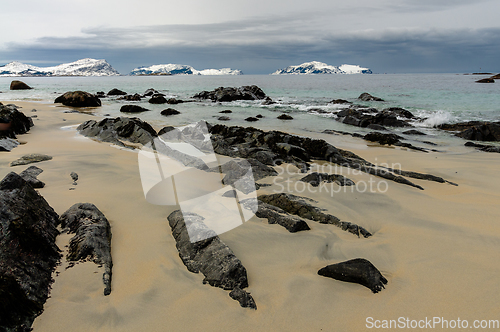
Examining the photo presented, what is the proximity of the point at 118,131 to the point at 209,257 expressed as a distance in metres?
7.76

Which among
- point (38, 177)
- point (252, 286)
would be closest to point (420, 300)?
point (252, 286)

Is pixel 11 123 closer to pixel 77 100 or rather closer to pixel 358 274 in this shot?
pixel 358 274

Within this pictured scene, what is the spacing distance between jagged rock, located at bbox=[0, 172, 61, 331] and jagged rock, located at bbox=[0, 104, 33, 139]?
625cm

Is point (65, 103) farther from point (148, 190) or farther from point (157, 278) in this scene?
point (157, 278)

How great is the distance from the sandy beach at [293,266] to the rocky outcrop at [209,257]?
7 cm

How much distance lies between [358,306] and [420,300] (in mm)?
533

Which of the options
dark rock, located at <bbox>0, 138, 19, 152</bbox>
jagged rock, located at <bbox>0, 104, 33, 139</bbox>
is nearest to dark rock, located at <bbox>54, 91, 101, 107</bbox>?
jagged rock, located at <bbox>0, 104, 33, 139</bbox>

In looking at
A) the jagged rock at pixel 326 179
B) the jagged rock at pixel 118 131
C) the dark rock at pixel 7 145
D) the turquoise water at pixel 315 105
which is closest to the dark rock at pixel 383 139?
the turquoise water at pixel 315 105

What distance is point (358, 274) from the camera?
2.36 meters

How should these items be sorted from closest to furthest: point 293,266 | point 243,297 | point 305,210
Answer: point 243,297 < point 293,266 < point 305,210

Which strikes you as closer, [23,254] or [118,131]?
[23,254]

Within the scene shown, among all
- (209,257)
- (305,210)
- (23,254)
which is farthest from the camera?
(305,210)

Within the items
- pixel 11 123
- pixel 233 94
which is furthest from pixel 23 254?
pixel 233 94

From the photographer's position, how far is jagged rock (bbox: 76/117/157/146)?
27.4ft
